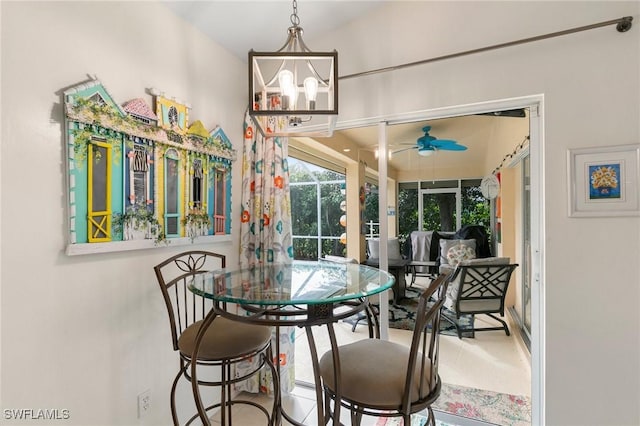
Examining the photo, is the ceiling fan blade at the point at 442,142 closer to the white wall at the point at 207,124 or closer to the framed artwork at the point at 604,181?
the white wall at the point at 207,124

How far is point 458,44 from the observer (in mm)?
1938

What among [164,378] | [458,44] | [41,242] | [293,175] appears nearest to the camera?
[41,242]

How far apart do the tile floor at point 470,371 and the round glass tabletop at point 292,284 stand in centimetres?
98

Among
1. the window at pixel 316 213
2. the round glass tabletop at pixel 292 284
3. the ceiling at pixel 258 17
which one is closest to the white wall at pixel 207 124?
the ceiling at pixel 258 17

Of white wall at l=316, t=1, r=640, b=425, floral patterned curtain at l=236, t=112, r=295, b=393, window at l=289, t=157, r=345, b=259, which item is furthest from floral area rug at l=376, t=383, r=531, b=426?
window at l=289, t=157, r=345, b=259

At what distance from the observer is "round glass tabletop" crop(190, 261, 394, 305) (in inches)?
46.8

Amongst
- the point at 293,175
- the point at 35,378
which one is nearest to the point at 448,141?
the point at 293,175

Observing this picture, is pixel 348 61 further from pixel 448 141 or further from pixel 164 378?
pixel 164 378

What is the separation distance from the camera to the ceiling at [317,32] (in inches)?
77.6

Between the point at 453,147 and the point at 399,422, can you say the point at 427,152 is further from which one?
the point at 399,422

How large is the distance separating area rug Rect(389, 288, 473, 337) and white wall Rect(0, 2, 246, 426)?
5.06ft

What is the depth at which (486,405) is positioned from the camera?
2080 millimetres

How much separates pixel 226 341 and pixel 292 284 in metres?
0.42

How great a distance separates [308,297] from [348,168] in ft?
5.27
